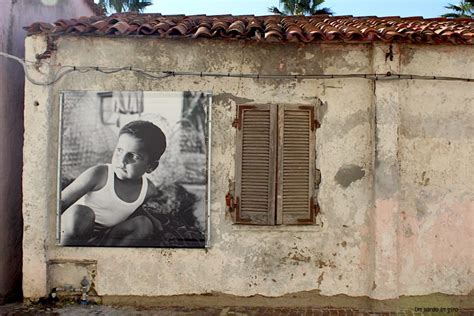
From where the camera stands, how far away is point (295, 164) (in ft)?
21.5

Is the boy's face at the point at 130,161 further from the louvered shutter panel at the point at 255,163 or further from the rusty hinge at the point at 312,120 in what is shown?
the rusty hinge at the point at 312,120

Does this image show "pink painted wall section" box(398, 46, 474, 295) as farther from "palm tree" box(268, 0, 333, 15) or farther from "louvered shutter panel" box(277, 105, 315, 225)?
"palm tree" box(268, 0, 333, 15)

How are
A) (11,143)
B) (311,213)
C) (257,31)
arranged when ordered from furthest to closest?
1. (11,143)
2. (311,213)
3. (257,31)

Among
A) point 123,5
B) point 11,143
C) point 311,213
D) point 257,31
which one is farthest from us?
point 123,5

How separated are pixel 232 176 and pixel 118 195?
1554 millimetres

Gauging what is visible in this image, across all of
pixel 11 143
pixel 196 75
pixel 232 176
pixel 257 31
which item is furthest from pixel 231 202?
pixel 11 143

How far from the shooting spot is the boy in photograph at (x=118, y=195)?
258 inches

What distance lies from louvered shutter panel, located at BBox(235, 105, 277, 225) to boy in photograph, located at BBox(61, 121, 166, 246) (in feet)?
3.60

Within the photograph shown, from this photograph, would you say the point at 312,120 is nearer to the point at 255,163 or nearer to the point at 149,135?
the point at 255,163

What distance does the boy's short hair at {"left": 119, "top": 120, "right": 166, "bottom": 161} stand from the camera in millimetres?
6551

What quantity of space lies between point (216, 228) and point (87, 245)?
175cm

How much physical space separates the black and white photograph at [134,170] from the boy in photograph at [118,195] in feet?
0.04

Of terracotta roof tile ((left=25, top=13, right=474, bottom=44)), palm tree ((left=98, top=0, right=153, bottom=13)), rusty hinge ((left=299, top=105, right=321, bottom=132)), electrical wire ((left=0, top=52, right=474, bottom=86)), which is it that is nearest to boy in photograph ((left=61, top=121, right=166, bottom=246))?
electrical wire ((left=0, top=52, right=474, bottom=86))

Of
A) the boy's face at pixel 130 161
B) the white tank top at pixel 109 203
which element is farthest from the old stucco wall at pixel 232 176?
the boy's face at pixel 130 161
